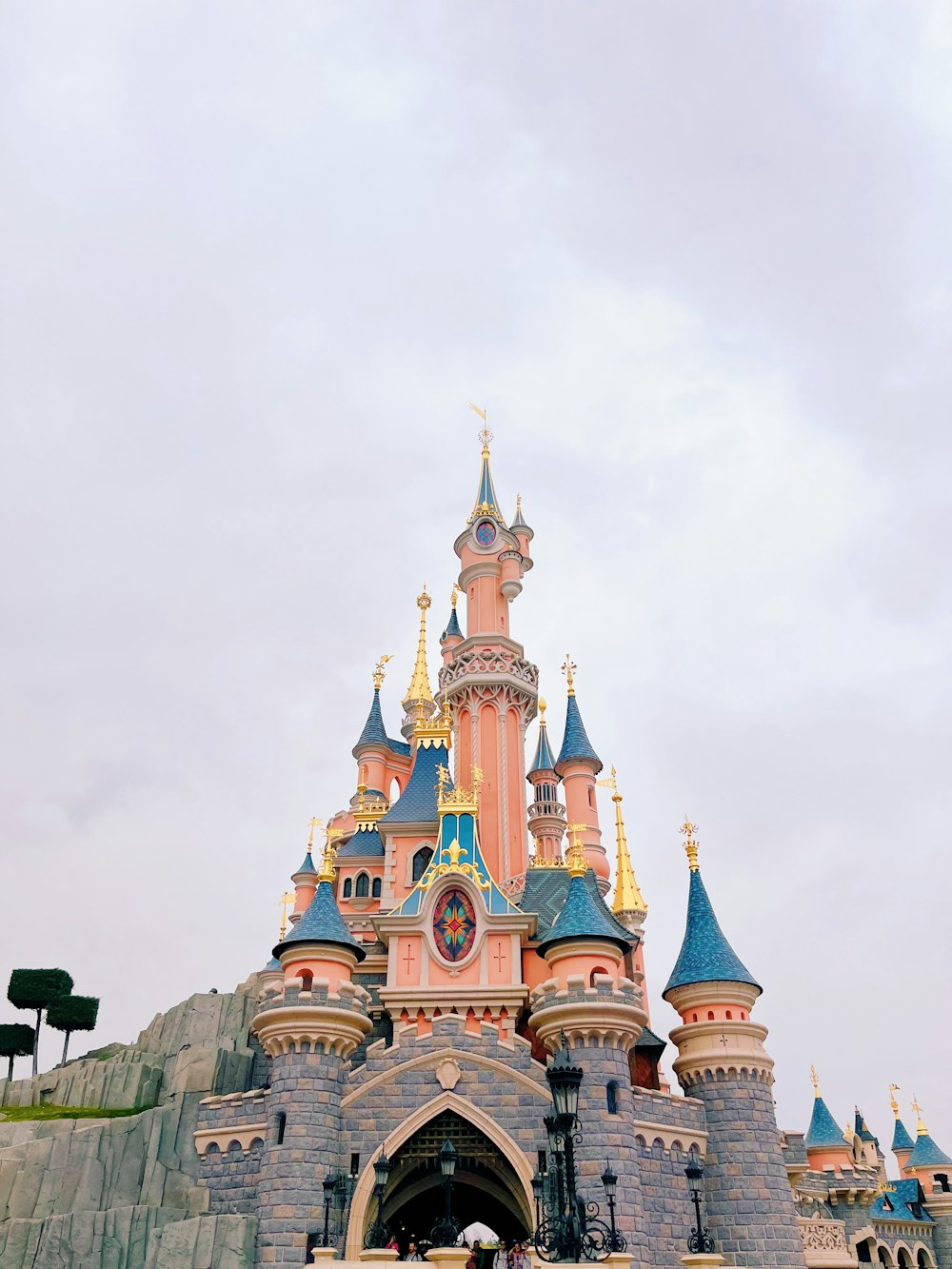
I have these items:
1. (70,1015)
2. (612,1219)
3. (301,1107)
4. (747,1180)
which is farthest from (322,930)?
(70,1015)

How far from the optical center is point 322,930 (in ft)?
82.5

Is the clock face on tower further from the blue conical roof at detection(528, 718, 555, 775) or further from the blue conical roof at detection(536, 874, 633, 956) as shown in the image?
the blue conical roof at detection(536, 874, 633, 956)

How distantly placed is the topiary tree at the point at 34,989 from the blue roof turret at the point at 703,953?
2769 centimetres

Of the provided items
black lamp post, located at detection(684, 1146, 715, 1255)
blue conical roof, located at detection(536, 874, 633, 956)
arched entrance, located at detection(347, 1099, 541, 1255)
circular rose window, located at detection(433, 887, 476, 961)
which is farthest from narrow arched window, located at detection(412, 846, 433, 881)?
black lamp post, located at detection(684, 1146, 715, 1255)

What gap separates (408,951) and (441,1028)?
3.25 m

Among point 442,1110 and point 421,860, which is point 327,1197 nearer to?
point 442,1110

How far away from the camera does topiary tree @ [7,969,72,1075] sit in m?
41.7

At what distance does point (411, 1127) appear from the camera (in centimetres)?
2308

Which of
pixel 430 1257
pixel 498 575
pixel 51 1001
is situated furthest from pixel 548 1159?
pixel 51 1001

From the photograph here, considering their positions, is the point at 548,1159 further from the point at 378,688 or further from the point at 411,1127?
the point at 378,688

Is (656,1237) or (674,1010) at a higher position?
(674,1010)

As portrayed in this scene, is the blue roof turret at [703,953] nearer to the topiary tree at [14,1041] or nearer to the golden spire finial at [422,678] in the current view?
the golden spire finial at [422,678]

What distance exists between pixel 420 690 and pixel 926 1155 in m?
31.4

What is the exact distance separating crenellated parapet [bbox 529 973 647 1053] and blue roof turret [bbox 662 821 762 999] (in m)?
3.25
